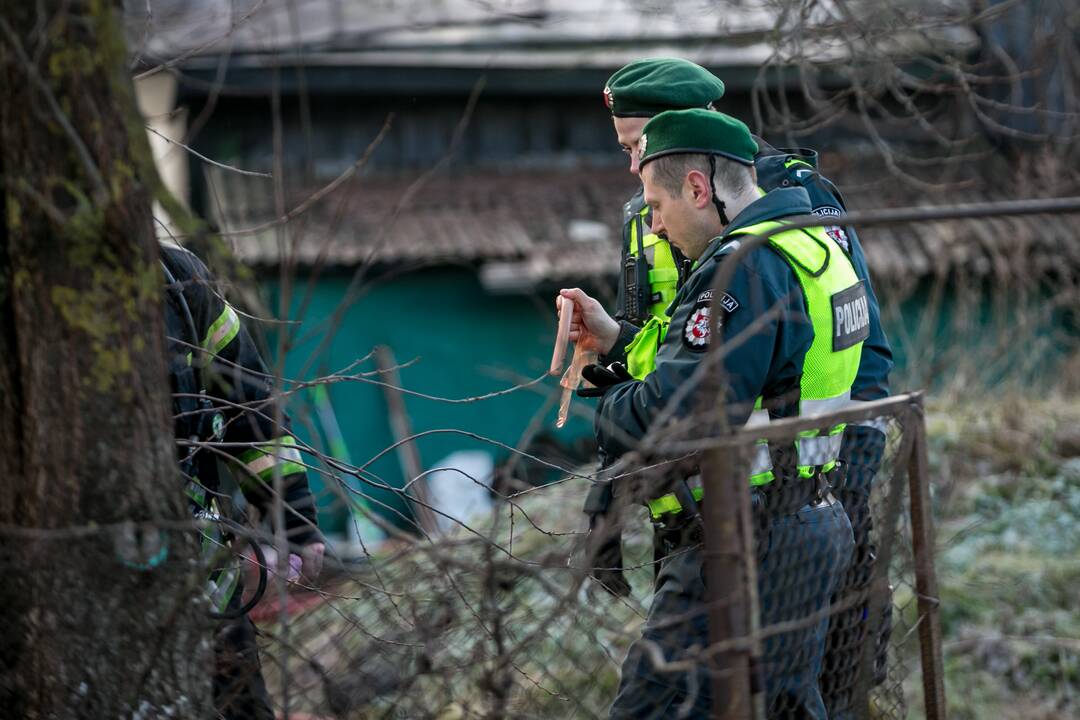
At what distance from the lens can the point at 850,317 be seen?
9.91ft

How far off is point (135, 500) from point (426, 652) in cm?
62

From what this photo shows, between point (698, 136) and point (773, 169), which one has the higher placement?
point (698, 136)

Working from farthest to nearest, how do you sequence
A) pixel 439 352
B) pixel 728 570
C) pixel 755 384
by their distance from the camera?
pixel 439 352 → pixel 755 384 → pixel 728 570

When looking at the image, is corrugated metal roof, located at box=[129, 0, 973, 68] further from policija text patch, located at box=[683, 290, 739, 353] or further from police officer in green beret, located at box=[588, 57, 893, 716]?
policija text patch, located at box=[683, 290, 739, 353]

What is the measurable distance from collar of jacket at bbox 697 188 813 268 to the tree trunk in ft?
4.53

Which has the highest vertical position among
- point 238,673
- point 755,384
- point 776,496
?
point 755,384

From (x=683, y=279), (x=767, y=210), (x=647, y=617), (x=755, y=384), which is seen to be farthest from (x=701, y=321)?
(x=647, y=617)

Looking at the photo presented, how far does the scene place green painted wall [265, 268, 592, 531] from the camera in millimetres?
9680

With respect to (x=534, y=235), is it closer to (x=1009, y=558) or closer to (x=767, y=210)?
(x=1009, y=558)

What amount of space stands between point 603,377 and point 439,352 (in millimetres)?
6744

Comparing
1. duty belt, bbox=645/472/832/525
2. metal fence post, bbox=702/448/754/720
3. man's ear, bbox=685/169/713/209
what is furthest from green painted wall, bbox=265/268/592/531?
metal fence post, bbox=702/448/754/720

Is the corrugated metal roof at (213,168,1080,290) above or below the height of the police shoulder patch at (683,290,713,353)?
below

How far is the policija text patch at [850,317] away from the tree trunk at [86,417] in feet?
5.40

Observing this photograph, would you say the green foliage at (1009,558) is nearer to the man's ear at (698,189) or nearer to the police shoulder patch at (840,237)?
the police shoulder patch at (840,237)
